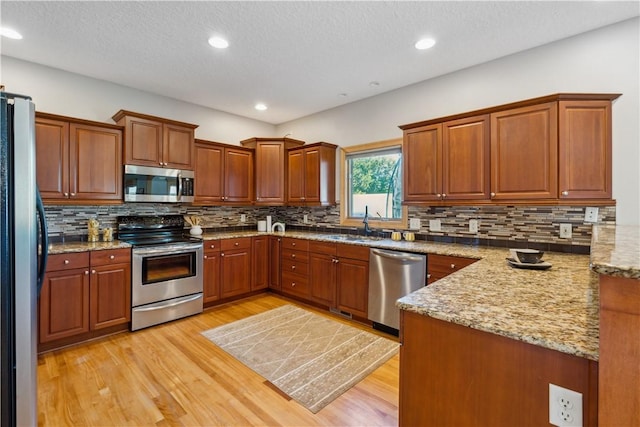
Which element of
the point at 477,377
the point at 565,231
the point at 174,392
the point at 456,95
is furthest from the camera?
the point at 456,95

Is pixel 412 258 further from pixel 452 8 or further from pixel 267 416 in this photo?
pixel 452 8

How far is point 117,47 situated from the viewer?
272cm

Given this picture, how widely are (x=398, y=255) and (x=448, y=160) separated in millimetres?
1053

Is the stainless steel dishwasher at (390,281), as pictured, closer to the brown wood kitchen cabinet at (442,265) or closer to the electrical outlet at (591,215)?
the brown wood kitchen cabinet at (442,265)

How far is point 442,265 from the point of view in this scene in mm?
2672

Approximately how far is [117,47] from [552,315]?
12.0 feet

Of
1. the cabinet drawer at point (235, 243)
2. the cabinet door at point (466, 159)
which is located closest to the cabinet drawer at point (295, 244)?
the cabinet drawer at point (235, 243)

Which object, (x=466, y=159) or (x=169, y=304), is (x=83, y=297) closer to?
(x=169, y=304)

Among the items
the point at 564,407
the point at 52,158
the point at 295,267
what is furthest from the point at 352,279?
the point at 52,158

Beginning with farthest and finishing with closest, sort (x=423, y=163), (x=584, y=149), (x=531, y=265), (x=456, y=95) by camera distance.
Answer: (x=456, y=95), (x=423, y=163), (x=584, y=149), (x=531, y=265)

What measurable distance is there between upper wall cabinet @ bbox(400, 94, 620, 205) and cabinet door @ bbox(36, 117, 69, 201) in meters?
3.49

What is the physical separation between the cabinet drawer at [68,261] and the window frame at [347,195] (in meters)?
2.97

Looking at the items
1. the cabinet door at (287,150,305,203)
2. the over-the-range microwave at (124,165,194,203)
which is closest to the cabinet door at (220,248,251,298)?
the over-the-range microwave at (124,165,194,203)

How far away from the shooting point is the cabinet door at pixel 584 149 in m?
2.25
